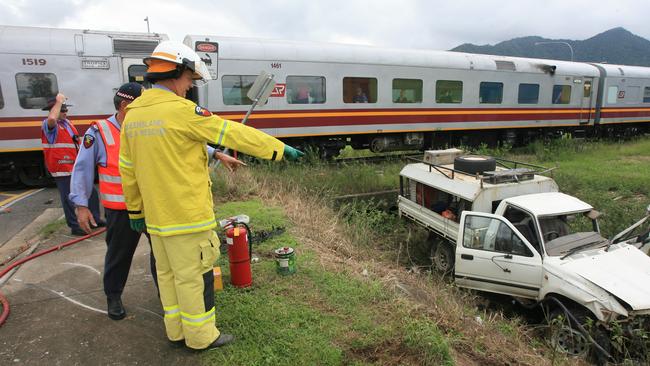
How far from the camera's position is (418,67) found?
39.8 ft

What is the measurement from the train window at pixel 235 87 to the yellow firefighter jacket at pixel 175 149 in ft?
25.6

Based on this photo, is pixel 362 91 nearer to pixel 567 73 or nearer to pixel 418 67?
pixel 418 67

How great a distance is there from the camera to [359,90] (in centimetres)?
1144

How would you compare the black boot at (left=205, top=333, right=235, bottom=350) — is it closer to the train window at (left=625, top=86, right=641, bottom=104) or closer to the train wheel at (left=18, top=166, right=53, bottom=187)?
the train wheel at (left=18, top=166, right=53, bottom=187)

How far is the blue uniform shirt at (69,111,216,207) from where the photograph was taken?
3053 millimetres

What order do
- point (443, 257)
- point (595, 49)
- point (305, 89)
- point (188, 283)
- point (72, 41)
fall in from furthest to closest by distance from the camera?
point (595, 49)
point (305, 89)
point (72, 41)
point (443, 257)
point (188, 283)

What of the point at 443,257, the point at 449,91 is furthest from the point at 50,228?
the point at 449,91

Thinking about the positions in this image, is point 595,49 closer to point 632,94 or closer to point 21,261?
point 632,94

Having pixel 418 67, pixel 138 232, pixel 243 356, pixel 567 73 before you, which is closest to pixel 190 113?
pixel 138 232

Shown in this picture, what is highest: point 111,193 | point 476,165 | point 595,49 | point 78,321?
point 595,49

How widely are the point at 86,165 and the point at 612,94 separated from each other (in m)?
19.6

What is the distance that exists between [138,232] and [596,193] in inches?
369

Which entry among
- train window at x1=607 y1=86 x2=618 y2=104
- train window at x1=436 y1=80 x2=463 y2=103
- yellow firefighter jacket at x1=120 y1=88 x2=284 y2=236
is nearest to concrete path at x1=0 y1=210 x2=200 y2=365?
yellow firefighter jacket at x1=120 y1=88 x2=284 y2=236

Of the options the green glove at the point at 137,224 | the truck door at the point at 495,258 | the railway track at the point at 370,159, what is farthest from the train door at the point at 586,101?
the green glove at the point at 137,224
